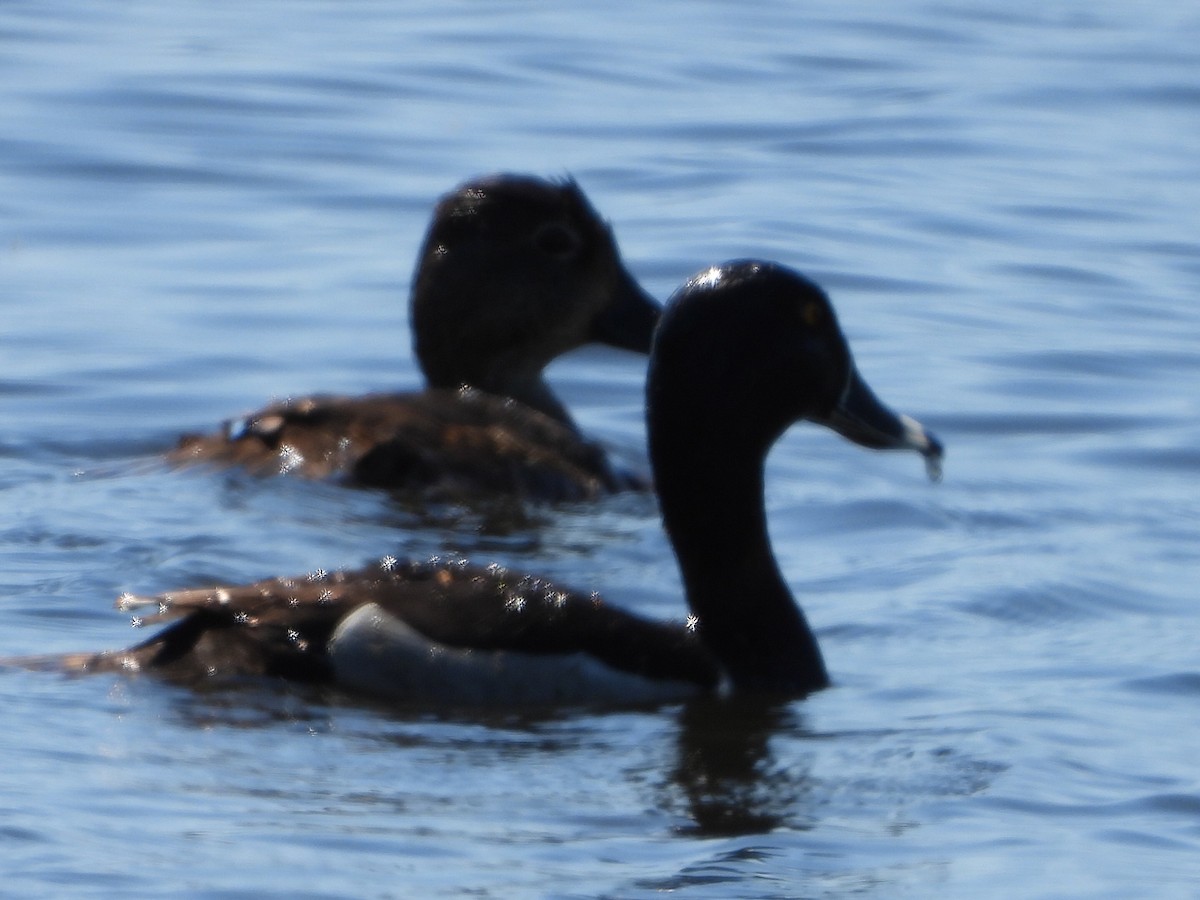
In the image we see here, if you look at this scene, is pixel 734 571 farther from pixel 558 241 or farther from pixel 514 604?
pixel 558 241

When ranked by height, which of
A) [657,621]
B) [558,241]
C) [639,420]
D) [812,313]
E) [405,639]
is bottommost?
[639,420]

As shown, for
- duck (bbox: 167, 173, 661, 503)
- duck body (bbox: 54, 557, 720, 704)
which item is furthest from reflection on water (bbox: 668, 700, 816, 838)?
duck (bbox: 167, 173, 661, 503)

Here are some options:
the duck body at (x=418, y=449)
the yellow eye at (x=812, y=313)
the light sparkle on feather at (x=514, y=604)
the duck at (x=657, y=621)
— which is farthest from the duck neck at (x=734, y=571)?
the duck body at (x=418, y=449)

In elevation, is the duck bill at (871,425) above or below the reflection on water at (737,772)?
above

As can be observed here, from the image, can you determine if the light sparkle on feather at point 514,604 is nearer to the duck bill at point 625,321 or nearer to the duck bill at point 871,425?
the duck bill at point 871,425

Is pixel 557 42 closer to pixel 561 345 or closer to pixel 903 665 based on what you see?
pixel 561 345

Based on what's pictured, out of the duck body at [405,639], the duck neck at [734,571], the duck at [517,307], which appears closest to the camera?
Answer: the duck body at [405,639]

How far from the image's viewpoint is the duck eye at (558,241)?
35.7 feet

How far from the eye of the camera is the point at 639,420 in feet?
38.5

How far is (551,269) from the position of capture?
429 inches

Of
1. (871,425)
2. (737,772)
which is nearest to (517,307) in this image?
(871,425)

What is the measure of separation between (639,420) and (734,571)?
3935 millimetres

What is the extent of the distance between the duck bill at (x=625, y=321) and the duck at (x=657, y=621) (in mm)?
2745

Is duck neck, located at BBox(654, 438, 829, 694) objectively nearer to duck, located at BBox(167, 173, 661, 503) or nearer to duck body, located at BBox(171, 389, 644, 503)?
duck body, located at BBox(171, 389, 644, 503)
